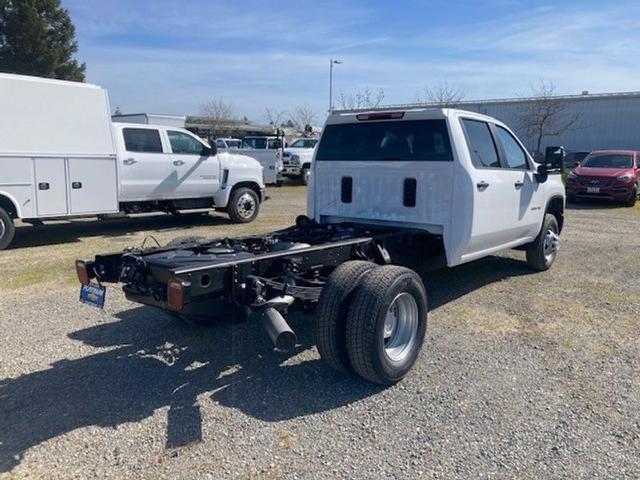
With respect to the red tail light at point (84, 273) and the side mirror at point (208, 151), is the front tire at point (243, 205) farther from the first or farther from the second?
the red tail light at point (84, 273)

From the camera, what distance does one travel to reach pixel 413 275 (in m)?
4.26

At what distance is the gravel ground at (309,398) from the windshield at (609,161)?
1274 cm

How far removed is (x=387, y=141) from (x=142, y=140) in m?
6.51

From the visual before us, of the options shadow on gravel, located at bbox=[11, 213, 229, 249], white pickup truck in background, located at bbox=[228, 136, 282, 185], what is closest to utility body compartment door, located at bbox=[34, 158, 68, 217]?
shadow on gravel, located at bbox=[11, 213, 229, 249]

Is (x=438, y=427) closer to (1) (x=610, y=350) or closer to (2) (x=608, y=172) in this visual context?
(1) (x=610, y=350)

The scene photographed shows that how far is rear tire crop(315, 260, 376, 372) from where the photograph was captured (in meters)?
3.85

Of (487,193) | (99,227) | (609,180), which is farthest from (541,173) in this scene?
(609,180)

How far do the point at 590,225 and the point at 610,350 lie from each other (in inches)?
339

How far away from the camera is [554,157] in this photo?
22.7ft

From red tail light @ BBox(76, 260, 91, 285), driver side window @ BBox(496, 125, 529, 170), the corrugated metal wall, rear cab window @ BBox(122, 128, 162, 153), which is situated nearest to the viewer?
Result: red tail light @ BBox(76, 260, 91, 285)

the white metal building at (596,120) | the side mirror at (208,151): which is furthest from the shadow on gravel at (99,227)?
the white metal building at (596,120)

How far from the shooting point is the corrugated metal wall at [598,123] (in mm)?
41531

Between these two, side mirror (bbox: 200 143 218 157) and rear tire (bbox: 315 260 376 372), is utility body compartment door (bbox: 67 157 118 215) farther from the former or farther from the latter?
rear tire (bbox: 315 260 376 372)

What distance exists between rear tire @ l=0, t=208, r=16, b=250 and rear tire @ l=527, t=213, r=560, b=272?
784cm
